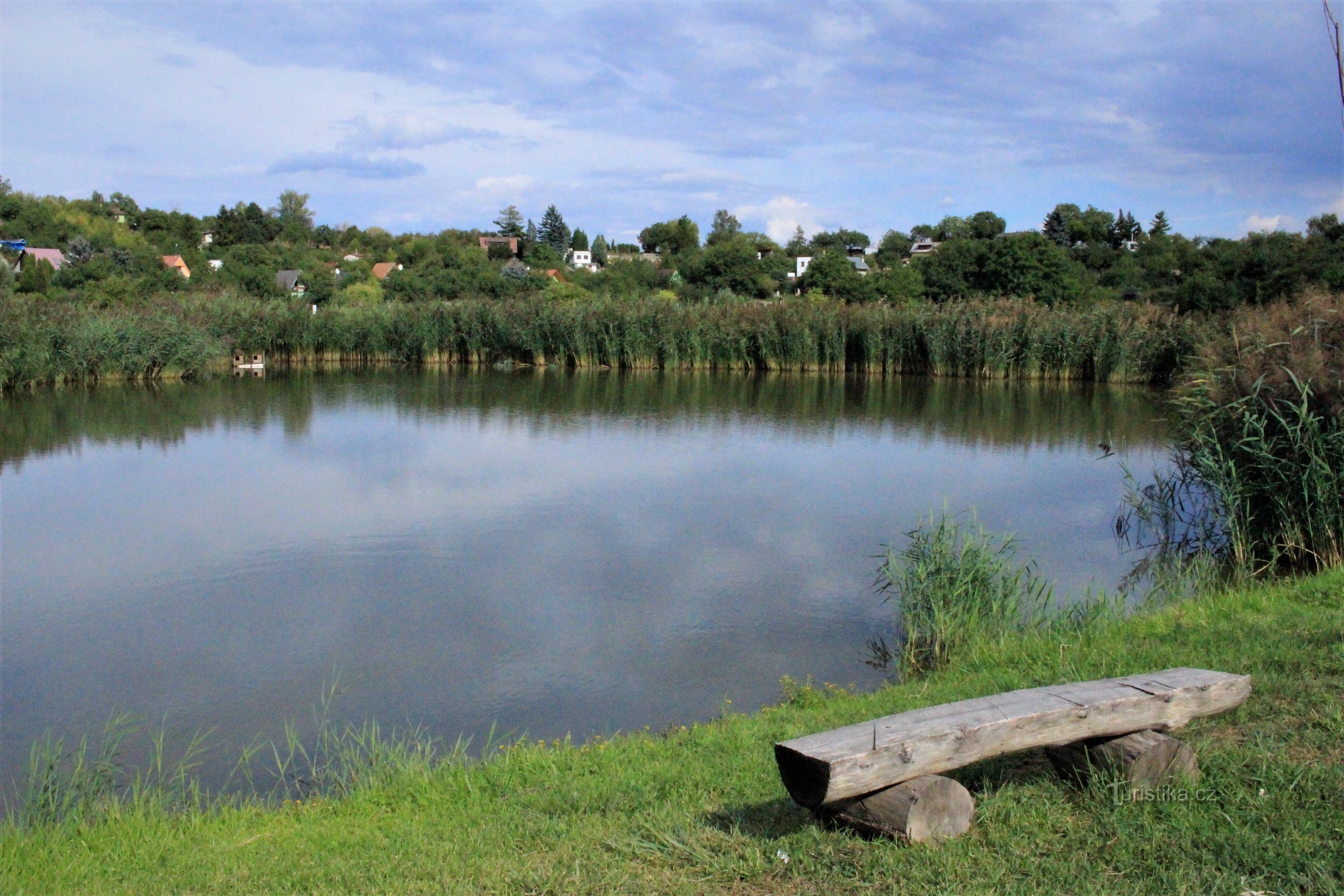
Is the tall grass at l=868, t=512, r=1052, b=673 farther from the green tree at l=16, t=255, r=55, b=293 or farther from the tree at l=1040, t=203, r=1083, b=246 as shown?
the tree at l=1040, t=203, r=1083, b=246

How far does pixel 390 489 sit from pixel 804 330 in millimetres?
16286

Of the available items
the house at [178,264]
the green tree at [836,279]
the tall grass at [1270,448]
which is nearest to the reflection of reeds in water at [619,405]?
the tall grass at [1270,448]

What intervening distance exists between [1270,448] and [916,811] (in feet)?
20.6

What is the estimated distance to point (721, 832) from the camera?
3.51 meters

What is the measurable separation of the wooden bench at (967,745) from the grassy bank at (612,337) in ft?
62.7

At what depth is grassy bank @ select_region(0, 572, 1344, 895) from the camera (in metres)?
3.15

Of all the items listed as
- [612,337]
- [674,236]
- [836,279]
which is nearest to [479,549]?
[612,337]

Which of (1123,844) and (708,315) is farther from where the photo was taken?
(708,315)

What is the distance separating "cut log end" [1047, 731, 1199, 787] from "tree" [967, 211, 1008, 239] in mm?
77150

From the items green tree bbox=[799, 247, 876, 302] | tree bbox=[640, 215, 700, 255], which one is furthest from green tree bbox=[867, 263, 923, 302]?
tree bbox=[640, 215, 700, 255]

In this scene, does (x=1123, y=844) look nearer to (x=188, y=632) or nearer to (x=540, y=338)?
(x=188, y=632)

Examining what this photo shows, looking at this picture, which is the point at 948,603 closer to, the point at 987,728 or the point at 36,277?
the point at 987,728

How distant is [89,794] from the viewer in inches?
175

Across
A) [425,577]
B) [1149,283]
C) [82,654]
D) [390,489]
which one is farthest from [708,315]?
[1149,283]
